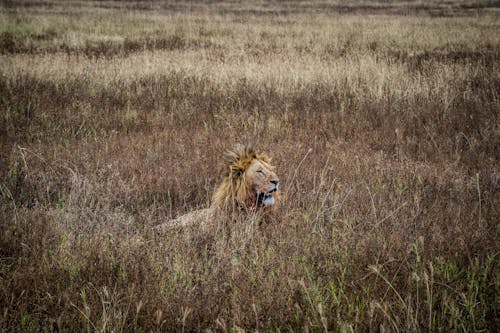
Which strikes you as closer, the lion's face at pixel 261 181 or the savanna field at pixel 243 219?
the savanna field at pixel 243 219

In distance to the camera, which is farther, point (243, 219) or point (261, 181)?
point (243, 219)

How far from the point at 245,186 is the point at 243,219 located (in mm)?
250

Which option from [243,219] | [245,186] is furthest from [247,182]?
[243,219]

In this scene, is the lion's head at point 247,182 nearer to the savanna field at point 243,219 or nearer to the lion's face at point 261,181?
the lion's face at point 261,181

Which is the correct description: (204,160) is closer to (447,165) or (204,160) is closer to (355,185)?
(355,185)

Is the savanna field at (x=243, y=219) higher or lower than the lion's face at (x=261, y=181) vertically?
lower

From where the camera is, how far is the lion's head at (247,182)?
2.74 meters

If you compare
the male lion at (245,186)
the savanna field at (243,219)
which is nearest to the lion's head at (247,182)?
the male lion at (245,186)

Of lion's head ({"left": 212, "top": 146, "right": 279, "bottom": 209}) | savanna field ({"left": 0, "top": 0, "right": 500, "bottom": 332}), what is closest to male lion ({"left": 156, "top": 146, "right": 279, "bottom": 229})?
lion's head ({"left": 212, "top": 146, "right": 279, "bottom": 209})

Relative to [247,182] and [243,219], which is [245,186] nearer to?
[247,182]

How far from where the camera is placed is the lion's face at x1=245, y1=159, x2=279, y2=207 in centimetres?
273

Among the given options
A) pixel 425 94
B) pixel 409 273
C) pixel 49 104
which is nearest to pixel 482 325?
pixel 409 273

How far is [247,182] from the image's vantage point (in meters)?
2.80

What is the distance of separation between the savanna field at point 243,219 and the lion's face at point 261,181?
8.2 inches
